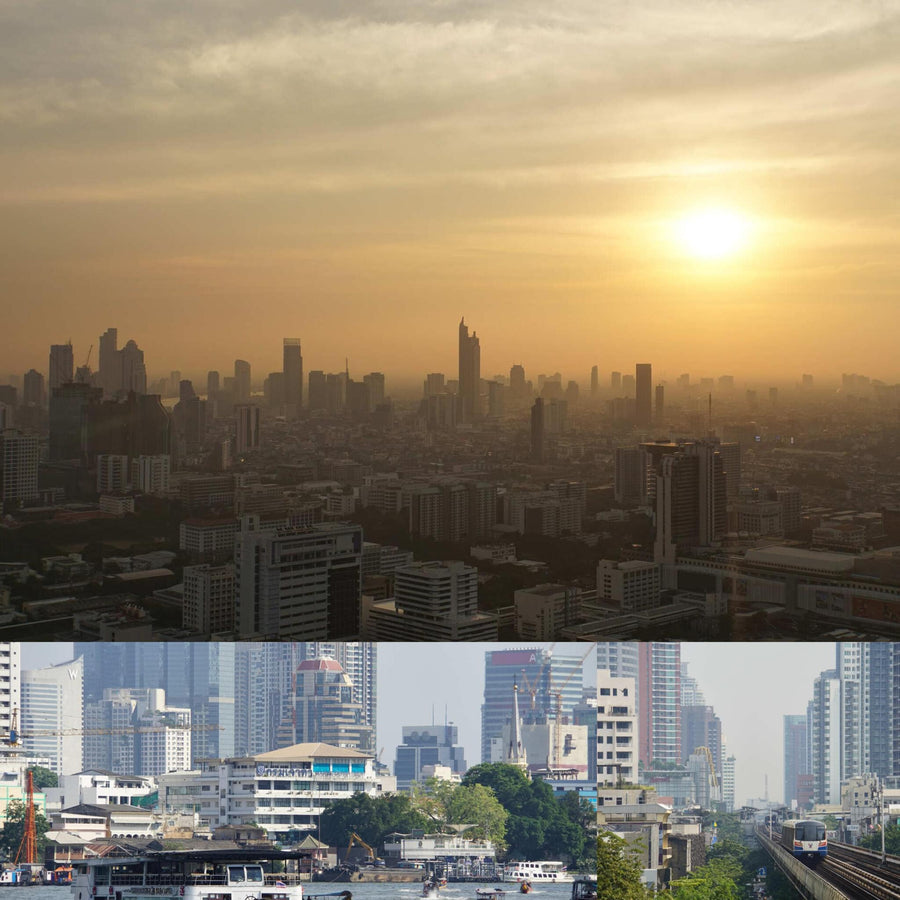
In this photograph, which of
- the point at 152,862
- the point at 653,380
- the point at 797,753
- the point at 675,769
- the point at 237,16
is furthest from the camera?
the point at 653,380

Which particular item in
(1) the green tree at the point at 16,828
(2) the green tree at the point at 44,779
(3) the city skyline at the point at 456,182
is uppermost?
(3) the city skyline at the point at 456,182

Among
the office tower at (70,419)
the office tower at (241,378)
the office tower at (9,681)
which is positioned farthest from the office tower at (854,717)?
the office tower at (70,419)

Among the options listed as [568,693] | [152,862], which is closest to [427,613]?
[568,693]

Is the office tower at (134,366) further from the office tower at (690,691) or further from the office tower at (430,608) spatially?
the office tower at (690,691)

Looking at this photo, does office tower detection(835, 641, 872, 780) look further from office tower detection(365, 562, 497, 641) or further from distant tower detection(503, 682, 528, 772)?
office tower detection(365, 562, 497, 641)

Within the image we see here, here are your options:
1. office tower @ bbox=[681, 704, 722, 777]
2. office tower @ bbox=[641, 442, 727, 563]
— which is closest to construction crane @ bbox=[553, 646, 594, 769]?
office tower @ bbox=[681, 704, 722, 777]

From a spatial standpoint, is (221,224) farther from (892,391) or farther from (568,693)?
(892,391)
